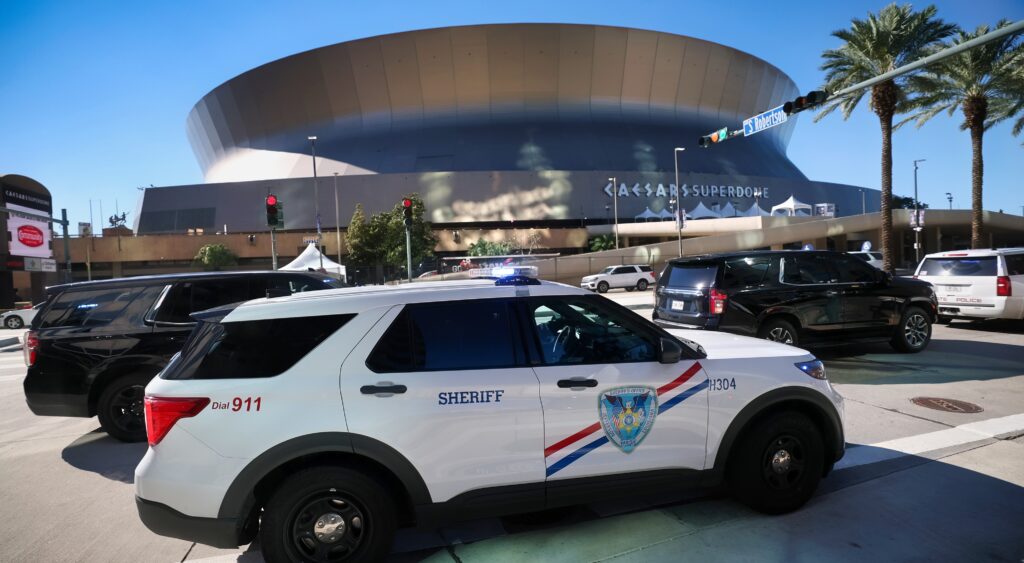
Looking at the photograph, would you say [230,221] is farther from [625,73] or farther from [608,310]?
[608,310]

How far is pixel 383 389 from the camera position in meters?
2.98

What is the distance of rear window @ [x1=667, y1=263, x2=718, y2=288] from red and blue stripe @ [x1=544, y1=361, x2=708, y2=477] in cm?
502

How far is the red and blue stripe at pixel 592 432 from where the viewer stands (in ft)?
10.5

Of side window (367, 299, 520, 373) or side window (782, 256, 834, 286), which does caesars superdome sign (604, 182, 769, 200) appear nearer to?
side window (782, 256, 834, 286)

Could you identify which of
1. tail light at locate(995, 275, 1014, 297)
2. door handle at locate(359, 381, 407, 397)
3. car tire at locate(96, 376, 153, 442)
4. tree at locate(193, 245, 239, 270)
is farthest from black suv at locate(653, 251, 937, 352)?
tree at locate(193, 245, 239, 270)

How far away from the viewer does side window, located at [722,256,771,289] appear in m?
8.11

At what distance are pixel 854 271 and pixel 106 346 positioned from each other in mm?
10806

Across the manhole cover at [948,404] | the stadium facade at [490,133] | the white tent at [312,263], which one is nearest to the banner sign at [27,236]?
the white tent at [312,263]

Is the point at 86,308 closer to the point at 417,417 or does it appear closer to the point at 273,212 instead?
the point at 417,417

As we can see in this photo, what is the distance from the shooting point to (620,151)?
65.0 metres

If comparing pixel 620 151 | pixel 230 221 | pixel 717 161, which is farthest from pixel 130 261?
pixel 717 161

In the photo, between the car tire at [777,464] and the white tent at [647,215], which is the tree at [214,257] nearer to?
the white tent at [647,215]

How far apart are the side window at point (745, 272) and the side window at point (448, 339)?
18.9 feet

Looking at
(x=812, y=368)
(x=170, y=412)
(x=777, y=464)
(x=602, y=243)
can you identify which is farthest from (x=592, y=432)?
(x=602, y=243)
